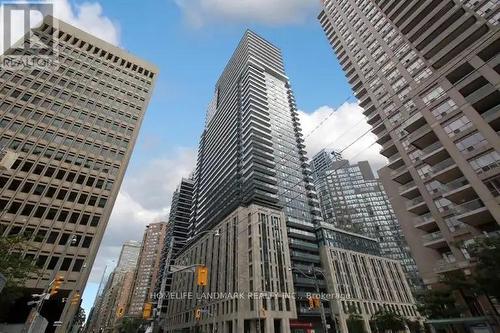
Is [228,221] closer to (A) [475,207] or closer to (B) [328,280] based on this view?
(B) [328,280]

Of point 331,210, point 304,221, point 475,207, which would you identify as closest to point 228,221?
point 304,221

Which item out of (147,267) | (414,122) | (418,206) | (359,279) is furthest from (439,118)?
(147,267)

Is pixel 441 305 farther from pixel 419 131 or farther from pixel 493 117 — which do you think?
pixel 419 131

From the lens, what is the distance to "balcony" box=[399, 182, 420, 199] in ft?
119

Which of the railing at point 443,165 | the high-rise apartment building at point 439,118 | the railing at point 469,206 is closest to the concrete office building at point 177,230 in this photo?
the high-rise apartment building at point 439,118

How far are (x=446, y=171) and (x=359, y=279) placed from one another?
5637 cm

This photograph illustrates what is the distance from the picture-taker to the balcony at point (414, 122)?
116 feet

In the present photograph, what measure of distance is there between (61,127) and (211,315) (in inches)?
2150

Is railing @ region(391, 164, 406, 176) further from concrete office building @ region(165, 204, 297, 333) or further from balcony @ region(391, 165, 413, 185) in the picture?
concrete office building @ region(165, 204, 297, 333)

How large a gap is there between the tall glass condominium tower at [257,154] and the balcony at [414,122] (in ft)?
106

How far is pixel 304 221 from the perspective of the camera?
267 ft

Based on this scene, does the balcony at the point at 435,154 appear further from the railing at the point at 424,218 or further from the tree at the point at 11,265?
the tree at the point at 11,265

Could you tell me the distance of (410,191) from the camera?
3656 centimetres

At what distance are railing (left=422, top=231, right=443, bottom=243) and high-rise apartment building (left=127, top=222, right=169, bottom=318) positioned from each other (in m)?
130
